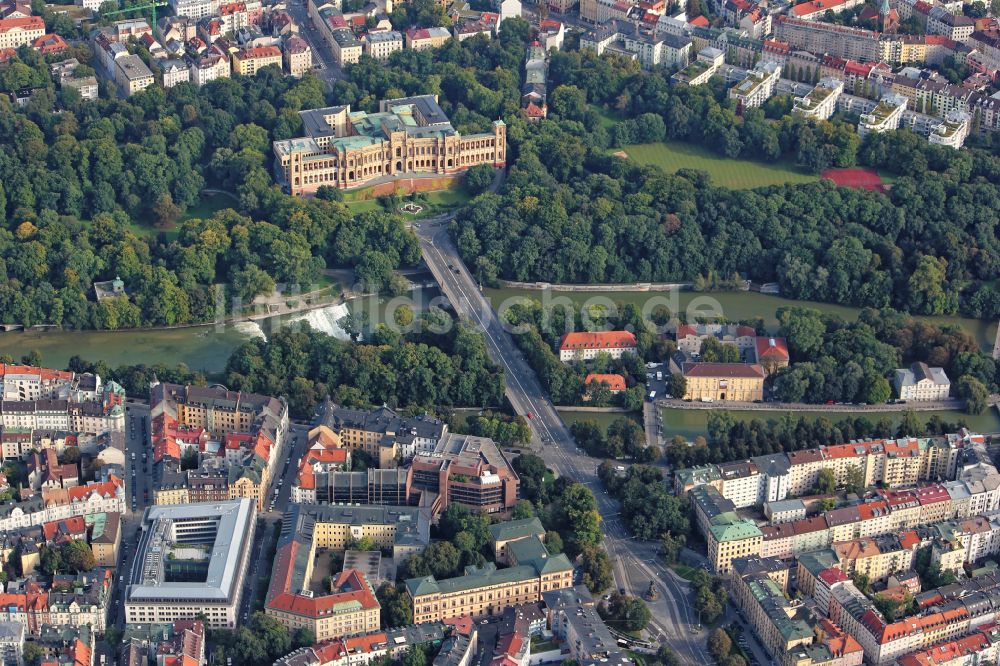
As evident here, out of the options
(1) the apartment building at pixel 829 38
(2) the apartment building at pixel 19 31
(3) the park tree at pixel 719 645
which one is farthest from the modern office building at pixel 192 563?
(1) the apartment building at pixel 829 38

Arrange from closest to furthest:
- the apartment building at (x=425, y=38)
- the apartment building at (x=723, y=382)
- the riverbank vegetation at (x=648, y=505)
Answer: the riverbank vegetation at (x=648, y=505)
the apartment building at (x=723, y=382)
the apartment building at (x=425, y=38)

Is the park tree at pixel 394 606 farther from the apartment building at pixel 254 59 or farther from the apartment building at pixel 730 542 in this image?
the apartment building at pixel 254 59

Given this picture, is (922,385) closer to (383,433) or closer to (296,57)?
(383,433)

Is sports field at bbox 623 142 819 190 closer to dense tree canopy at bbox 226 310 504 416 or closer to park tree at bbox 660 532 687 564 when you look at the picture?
dense tree canopy at bbox 226 310 504 416

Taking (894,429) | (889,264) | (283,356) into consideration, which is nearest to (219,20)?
(283,356)

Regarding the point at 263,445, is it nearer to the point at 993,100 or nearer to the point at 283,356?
the point at 283,356

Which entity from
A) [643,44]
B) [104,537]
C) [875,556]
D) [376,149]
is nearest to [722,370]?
[875,556]
